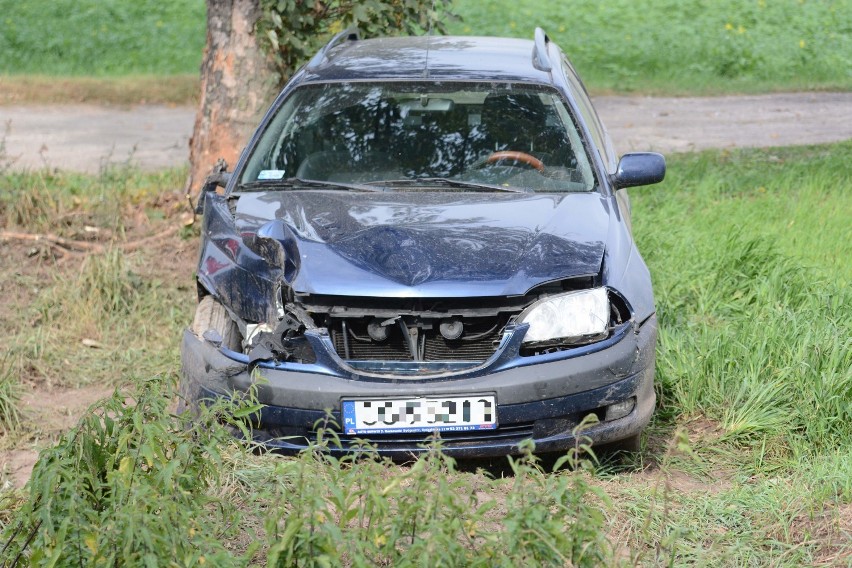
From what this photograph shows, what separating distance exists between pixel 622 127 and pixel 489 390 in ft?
30.5

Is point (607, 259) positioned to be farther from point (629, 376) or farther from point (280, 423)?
point (280, 423)

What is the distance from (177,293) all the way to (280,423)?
9.48 feet

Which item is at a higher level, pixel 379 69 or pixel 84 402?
pixel 379 69

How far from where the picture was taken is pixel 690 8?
2022 cm

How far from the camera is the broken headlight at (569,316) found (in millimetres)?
3916

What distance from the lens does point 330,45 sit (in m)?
5.97

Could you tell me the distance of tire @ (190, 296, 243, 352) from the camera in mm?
4254

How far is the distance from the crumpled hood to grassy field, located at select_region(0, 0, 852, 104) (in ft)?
37.0

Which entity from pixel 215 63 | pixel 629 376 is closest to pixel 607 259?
pixel 629 376

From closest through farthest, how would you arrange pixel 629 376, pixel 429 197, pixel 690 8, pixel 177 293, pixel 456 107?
1. pixel 629 376
2. pixel 429 197
3. pixel 456 107
4. pixel 177 293
5. pixel 690 8

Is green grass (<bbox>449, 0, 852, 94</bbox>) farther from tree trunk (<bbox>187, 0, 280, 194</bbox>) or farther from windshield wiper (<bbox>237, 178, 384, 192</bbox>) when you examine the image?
windshield wiper (<bbox>237, 178, 384, 192</bbox>)

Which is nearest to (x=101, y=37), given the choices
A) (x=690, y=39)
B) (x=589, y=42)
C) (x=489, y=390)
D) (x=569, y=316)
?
(x=589, y=42)

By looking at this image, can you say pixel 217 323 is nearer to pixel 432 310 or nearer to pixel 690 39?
pixel 432 310

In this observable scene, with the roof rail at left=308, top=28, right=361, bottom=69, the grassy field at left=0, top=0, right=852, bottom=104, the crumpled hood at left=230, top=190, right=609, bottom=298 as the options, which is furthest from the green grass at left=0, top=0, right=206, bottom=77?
the crumpled hood at left=230, top=190, right=609, bottom=298
